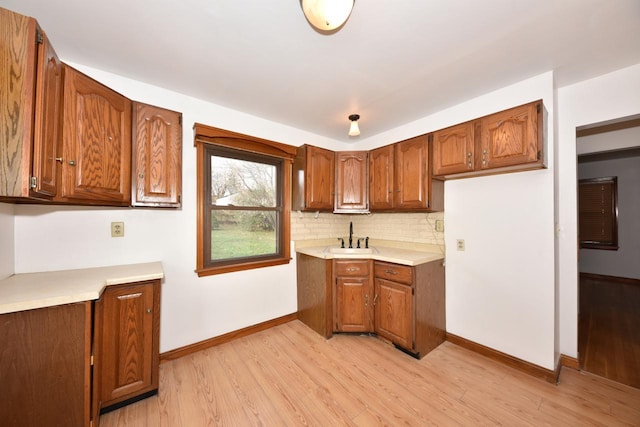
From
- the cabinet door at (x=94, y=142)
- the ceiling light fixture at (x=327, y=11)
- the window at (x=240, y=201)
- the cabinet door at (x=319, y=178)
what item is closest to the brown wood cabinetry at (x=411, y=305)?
the cabinet door at (x=319, y=178)

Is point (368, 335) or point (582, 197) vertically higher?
point (582, 197)

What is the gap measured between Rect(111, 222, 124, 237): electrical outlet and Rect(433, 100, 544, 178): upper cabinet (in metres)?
2.87

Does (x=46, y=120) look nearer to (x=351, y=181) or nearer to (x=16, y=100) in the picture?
(x=16, y=100)

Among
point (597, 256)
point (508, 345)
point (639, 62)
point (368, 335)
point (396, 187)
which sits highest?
point (639, 62)

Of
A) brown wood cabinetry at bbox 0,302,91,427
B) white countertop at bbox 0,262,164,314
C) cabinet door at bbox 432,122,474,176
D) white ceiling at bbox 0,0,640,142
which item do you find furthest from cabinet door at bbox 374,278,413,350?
brown wood cabinetry at bbox 0,302,91,427

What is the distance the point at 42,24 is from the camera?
143cm

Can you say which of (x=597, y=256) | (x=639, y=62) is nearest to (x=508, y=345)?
(x=639, y=62)

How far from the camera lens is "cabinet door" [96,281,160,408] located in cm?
147

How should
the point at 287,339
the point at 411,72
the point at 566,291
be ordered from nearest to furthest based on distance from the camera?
the point at 411,72 < the point at 566,291 < the point at 287,339

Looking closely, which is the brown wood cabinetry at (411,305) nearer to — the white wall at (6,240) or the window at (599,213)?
the white wall at (6,240)

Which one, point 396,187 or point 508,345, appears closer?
point 508,345

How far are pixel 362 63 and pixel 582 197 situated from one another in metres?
5.99

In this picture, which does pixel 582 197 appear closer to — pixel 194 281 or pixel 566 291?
pixel 566 291

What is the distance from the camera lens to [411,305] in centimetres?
220
